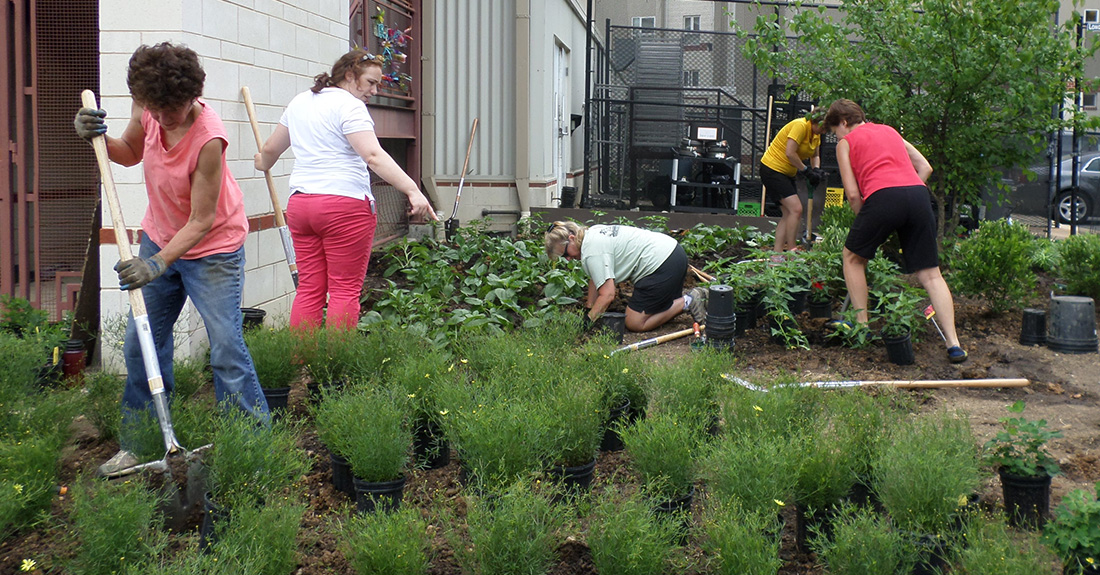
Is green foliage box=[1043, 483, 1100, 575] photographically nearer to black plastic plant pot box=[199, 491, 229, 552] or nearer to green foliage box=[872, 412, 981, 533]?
green foliage box=[872, 412, 981, 533]

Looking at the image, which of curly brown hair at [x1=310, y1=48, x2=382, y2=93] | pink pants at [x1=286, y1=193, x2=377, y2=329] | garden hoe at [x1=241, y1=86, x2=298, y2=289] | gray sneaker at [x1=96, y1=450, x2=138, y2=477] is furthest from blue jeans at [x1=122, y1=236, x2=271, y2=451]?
garden hoe at [x1=241, y1=86, x2=298, y2=289]

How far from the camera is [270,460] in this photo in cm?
330

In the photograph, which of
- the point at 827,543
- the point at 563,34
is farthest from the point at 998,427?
the point at 563,34

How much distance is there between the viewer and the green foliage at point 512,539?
2.86 meters

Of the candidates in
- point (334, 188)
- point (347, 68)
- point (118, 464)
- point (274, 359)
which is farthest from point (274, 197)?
point (118, 464)

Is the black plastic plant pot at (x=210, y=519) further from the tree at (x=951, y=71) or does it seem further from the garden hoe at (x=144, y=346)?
the tree at (x=951, y=71)

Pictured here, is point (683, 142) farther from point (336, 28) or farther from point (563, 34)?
point (336, 28)

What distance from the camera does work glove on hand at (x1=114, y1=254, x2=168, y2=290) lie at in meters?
3.51

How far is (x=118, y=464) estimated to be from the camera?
3676 millimetres

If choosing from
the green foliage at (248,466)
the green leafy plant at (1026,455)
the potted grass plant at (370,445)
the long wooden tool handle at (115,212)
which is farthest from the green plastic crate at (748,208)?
the green foliage at (248,466)

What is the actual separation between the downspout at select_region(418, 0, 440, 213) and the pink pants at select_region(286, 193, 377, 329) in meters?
5.29

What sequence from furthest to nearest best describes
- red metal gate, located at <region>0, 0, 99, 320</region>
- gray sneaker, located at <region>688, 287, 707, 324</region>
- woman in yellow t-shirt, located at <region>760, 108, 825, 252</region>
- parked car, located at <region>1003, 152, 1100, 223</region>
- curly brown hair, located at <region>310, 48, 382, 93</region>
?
parked car, located at <region>1003, 152, 1100, 223</region> → woman in yellow t-shirt, located at <region>760, 108, 825, 252</region> → gray sneaker, located at <region>688, 287, 707, 324</region> → red metal gate, located at <region>0, 0, 99, 320</region> → curly brown hair, located at <region>310, 48, 382, 93</region>

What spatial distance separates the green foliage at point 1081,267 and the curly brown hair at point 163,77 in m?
6.76

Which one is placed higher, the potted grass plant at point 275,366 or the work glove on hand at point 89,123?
the work glove on hand at point 89,123
